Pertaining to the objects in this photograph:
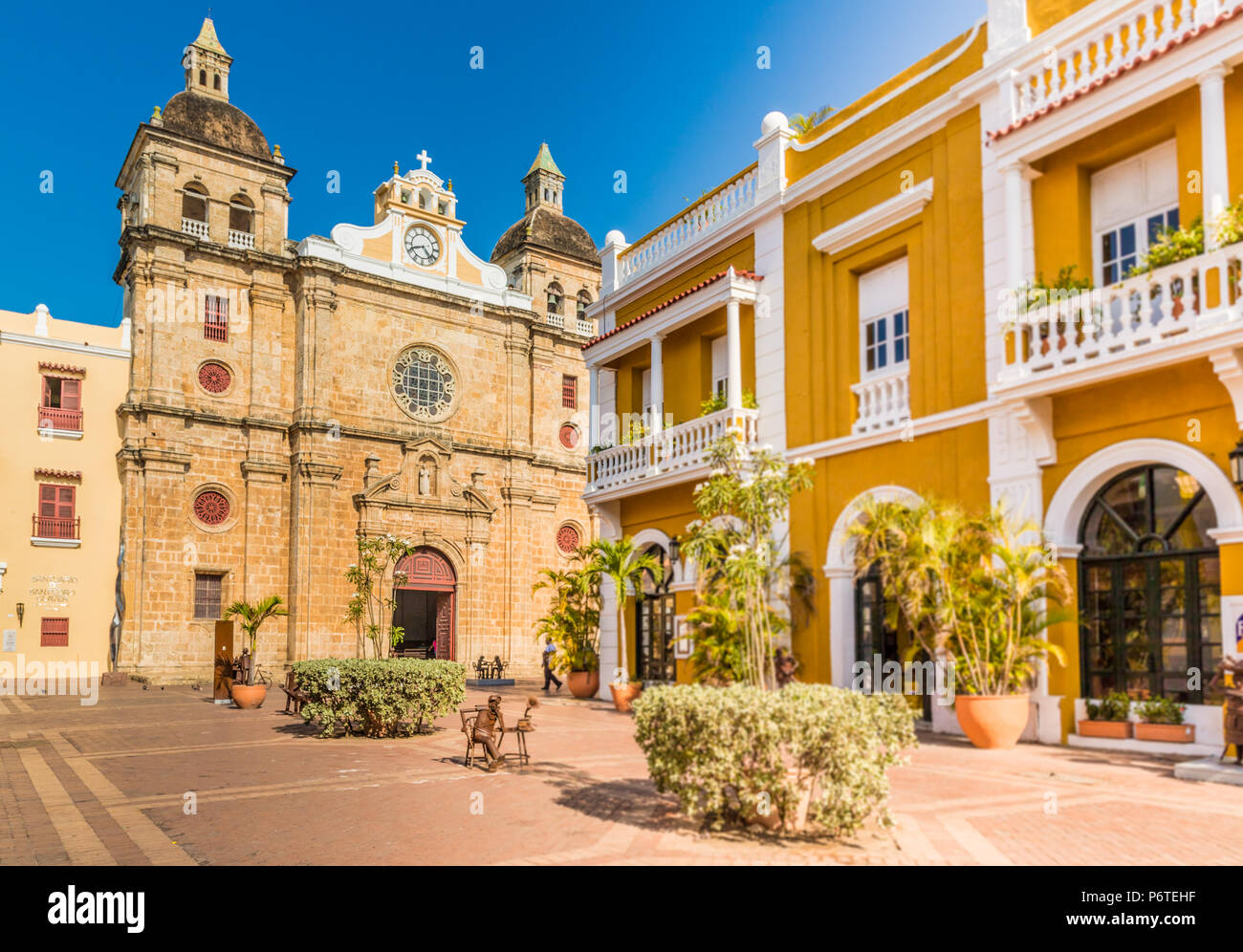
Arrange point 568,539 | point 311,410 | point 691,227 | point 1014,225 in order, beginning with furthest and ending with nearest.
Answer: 1. point 568,539
2. point 311,410
3. point 691,227
4. point 1014,225

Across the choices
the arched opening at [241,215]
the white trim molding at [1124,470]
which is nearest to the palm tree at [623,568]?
the white trim molding at [1124,470]

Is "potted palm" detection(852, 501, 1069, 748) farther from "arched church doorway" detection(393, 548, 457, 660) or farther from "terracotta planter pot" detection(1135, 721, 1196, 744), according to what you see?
"arched church doorway" detection(393, 548, 457, 660)

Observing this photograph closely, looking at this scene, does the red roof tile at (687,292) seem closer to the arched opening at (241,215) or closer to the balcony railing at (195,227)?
the balcony railing at (195,227)

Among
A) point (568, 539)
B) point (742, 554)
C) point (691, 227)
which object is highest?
point (691, 227)

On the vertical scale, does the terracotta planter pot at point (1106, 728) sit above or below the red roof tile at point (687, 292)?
below

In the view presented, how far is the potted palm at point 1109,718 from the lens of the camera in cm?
1166

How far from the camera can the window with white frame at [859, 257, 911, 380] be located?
51.3ft

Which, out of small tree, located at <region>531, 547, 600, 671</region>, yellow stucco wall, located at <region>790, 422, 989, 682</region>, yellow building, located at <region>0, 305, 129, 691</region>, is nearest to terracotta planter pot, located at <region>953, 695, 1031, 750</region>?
yellow stucco wall, located at <region>790, 422, 989, 682</region>

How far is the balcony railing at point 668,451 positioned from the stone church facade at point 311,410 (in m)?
13.6

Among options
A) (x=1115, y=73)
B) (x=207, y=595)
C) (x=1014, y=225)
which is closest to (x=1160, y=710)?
(x=1014, y=225)

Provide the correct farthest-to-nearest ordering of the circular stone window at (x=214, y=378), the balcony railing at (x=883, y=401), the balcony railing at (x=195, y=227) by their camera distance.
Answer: the balcony railing at (x=195, y=227)
the circular stone window at (x=214, y=378)
the balcony railing at (x=883, y=401)

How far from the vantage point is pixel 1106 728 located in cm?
1174

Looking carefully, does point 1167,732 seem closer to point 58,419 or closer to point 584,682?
point 584,682

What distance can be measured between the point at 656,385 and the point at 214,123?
21673 mm
